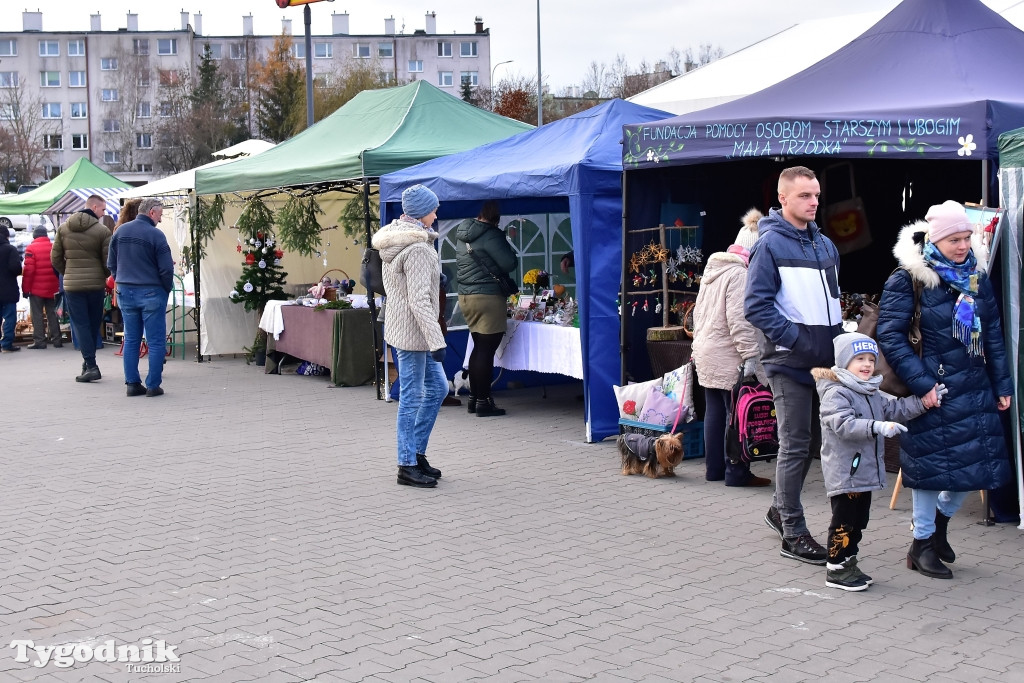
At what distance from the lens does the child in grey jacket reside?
5000 mm

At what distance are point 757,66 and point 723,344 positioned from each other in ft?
25.5

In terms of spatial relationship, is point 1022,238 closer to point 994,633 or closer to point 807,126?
point 807,126

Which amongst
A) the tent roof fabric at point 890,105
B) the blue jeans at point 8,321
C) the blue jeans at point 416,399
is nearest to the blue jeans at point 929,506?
the tent roof fabric at point 890,105

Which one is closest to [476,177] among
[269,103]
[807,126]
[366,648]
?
[807,126]

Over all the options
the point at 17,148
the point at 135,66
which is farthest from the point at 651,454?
the point at 135,66

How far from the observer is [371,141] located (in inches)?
480

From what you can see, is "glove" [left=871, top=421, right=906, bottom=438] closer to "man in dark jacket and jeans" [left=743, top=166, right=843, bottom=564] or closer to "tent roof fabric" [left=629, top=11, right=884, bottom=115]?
"man in dark jacket and jeans" [left=743, top=166, right=843, bottom=564]

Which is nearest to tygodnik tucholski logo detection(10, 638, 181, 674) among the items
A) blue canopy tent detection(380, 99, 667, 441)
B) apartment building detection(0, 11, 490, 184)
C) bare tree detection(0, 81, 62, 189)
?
blue canopy tent detection(380, 99, 667, 441)

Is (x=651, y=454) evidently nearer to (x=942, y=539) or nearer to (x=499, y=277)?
(x=942, y=539)

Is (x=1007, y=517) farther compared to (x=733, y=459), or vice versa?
(x=733, y=459)

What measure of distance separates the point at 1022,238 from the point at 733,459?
2263 millimetres

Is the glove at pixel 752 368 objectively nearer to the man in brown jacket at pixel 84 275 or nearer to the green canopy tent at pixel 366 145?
the green canopy tent at pixel 366 145

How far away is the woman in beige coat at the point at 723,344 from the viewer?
7.07 metres

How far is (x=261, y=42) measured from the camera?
85.6m
